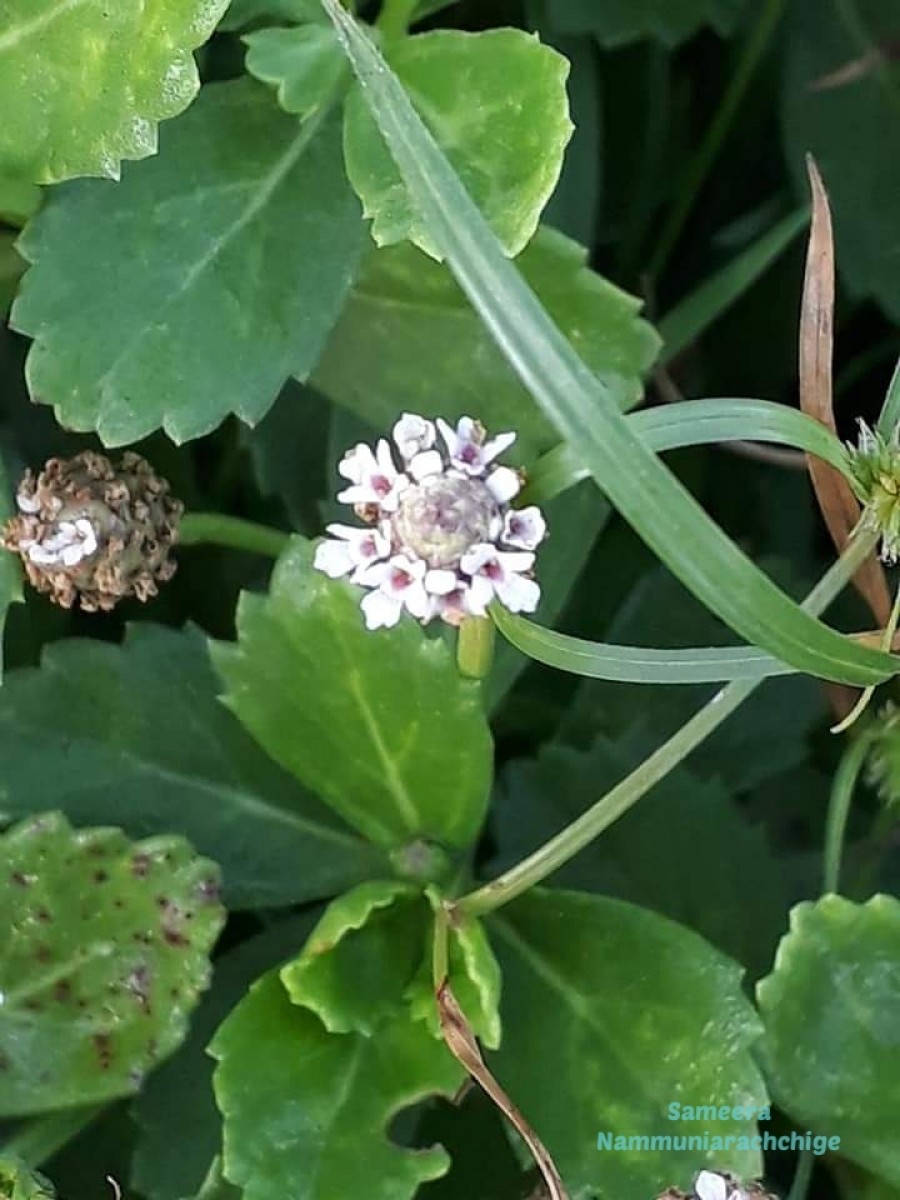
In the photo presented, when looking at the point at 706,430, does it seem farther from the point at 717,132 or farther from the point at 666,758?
the point at 717,132

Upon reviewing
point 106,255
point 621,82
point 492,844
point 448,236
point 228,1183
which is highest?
point 448,236

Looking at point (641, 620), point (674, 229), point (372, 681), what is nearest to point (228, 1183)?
point (372, 681)

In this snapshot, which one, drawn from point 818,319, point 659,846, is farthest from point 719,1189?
point 818,319

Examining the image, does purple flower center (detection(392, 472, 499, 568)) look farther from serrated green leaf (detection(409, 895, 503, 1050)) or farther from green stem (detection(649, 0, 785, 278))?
green stem (detection(649, 0, 785, 278))

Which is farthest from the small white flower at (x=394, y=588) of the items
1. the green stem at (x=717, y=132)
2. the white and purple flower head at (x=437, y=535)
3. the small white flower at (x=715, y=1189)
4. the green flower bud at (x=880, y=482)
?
the green stem at (x=717, y=132)

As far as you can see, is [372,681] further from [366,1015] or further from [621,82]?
[621,82]

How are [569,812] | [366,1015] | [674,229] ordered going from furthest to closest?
[674,229] < [569,812] < [366,1015]

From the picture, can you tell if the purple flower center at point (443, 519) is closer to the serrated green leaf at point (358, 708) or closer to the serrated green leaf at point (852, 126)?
the serrated green leaf at point (358, 708)
